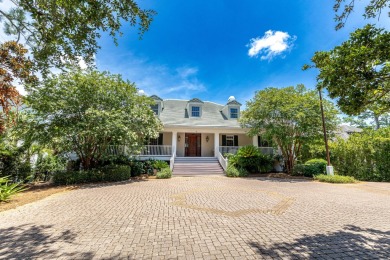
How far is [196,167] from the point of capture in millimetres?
15367

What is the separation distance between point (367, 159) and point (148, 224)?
1593 centimetres

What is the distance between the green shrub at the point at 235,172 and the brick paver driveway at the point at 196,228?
6.53 m

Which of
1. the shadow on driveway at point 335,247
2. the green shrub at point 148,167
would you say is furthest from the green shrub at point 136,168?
the shadow on driveway at point 335,247

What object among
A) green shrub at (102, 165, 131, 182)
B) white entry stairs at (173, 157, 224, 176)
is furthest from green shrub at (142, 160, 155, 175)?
green shrub at (102, 165, 131, 182)

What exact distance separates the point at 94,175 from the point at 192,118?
1051 centimetres

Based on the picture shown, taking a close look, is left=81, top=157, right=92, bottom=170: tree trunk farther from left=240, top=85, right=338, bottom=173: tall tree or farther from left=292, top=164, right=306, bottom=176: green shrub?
left=292, top=164, right=306, bottom=176: green shrub

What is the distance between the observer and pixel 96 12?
13.4ft

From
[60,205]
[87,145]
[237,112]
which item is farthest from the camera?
[237,112]

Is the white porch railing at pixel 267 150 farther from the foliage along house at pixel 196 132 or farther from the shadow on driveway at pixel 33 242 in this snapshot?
the shadow on driveway at pixel 33 242

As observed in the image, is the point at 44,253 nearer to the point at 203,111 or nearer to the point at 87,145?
the point at 87,145

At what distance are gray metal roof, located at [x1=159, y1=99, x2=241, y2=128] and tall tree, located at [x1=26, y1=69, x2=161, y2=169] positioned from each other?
5100 millimetres

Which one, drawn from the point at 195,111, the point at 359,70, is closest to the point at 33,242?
the point at 359,70

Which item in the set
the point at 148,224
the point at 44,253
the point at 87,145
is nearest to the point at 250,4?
the point at 148,224

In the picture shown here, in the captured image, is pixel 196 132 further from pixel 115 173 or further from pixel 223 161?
Answer: pixel 115 173
